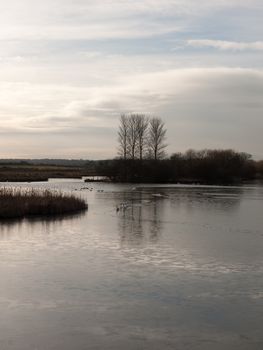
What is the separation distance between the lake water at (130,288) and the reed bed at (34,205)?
248cm

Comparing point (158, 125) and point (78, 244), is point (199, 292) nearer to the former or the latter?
point (78, 244)

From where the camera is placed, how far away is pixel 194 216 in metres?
19.1

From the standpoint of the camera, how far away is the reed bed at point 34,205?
1742 cm

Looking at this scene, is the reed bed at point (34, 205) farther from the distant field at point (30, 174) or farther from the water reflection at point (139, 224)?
the distant field at point (30, 174)

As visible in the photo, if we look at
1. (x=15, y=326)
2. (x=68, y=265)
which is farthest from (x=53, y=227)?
(x=15, y=326)

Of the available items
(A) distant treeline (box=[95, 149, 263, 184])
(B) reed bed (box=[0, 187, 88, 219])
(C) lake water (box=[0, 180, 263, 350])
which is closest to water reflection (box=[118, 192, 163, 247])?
(C) lake water (box=[0, 180, 263, 350])

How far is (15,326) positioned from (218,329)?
8.01 ft

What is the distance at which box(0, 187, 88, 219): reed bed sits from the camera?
1742 cm

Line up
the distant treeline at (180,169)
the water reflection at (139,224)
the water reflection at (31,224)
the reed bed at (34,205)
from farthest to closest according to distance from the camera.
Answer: the distant treeline at (180,169), the reed bed at (34,205), the water reflection at (31,224), the water reflection at (139,224)

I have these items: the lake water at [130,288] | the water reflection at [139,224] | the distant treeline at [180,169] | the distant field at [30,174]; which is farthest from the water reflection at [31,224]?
the distant treeline at [180,169]

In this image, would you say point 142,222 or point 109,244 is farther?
Result: point 142,222

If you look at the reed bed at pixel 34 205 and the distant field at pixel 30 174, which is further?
the distant field at pixel 30 174

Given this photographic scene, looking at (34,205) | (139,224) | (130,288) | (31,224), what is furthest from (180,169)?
(130,288)

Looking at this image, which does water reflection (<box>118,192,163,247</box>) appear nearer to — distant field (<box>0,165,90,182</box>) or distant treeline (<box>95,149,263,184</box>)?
distant field (<box>0,165,90,182</box>)
